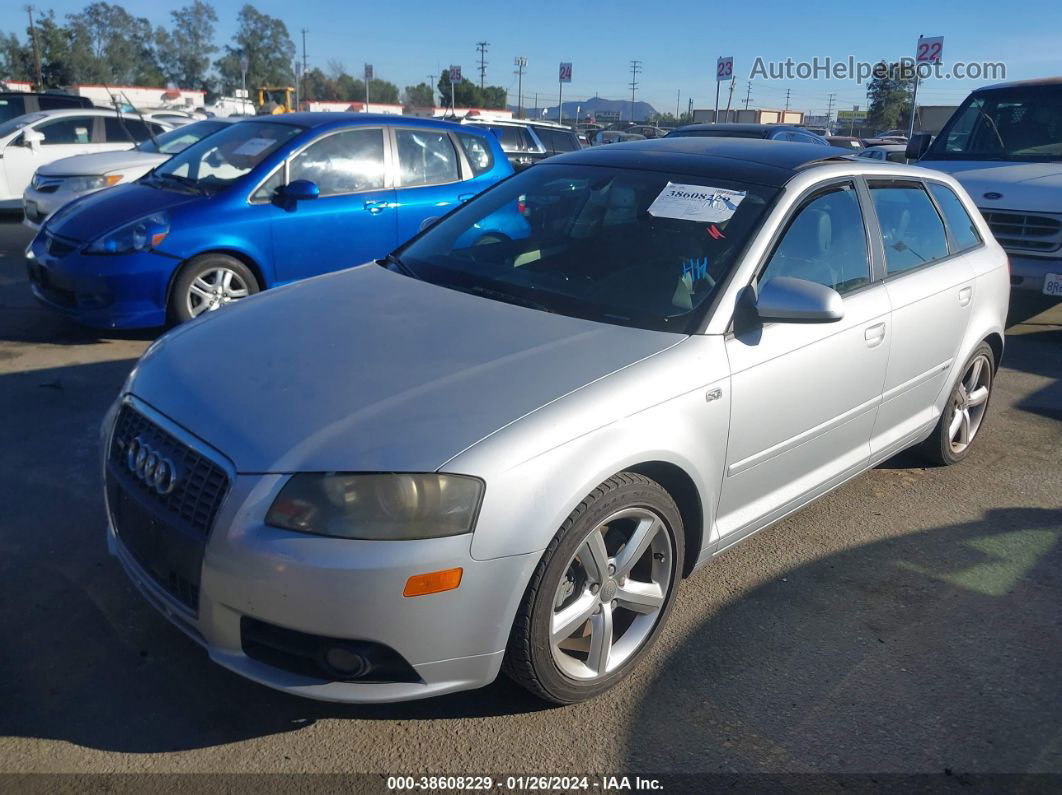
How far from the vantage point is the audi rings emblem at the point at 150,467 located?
8.04 ft

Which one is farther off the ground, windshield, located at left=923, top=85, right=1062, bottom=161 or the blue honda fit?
windshield, located at left=923, top=85, right=1062, bottom=161

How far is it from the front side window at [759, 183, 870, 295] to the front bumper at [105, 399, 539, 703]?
5.39ft

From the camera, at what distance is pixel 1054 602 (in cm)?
348

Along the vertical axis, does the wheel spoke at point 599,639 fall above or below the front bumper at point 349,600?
below

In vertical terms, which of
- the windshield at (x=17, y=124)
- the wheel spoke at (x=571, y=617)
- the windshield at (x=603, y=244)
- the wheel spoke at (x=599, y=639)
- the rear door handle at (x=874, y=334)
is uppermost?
the windshield at (x=17, y=124)

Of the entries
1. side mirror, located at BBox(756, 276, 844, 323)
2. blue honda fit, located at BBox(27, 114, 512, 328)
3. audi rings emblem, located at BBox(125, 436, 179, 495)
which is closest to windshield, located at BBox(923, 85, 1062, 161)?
blue honda fit, located at BBox(27, 114, 512, 328)

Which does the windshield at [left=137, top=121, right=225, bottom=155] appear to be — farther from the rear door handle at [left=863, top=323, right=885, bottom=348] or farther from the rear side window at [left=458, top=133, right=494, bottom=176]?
the rear door handle at [left=863, top=323, right=885, bottom=348]

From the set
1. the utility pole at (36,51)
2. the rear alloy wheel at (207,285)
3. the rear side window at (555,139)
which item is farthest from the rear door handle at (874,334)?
the utility pole at (36,51)

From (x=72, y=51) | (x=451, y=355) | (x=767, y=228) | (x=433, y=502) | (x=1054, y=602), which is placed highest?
(x=72, y=51)

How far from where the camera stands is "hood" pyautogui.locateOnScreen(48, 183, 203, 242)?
600cm

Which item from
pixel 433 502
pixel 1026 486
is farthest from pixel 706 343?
pixel 1026 486

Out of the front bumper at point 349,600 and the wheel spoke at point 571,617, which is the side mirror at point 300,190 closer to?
the front bumper at point 349,600

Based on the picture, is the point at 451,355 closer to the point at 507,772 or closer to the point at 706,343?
the point at 706,343

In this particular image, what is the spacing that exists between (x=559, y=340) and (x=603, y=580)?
791 mm
